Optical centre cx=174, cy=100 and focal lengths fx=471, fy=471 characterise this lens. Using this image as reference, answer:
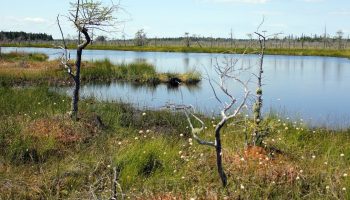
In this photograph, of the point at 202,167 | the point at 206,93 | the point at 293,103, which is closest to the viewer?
the point at 202,167

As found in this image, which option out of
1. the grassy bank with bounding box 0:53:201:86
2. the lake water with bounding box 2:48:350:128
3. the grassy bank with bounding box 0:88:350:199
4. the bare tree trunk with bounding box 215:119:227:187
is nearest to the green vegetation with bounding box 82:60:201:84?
the grassy bank with bounding box 0:53:201:86

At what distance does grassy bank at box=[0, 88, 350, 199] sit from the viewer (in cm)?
660

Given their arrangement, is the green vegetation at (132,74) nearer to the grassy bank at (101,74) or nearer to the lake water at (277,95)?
the grassy bank at (101,74)

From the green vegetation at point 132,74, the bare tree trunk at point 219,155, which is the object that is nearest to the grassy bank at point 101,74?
the green vegetation at point 132,74

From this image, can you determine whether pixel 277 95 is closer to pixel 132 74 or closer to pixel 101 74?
pixel 132 74

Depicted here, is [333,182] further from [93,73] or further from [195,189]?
[93,73]

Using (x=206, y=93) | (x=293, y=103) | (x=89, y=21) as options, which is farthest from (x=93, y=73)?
(x=89, y=21)

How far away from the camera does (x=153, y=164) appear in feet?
25.9

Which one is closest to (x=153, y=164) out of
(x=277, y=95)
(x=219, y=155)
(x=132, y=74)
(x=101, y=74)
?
(x=219, y=155)

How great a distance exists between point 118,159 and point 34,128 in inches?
118

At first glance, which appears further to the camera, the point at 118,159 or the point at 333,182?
the point at 118,159

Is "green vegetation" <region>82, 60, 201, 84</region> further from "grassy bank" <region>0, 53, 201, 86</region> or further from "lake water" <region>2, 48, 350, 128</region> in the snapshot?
"lake water" <region>2, 48, 350, 128</region>

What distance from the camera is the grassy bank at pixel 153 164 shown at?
6602 millimetres

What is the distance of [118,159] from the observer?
25.3 feet
